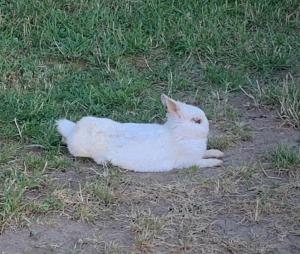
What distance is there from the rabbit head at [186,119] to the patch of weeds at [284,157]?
50 centimetres

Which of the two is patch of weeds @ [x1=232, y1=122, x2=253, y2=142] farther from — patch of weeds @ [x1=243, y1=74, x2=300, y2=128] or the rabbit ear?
the rabbit ear

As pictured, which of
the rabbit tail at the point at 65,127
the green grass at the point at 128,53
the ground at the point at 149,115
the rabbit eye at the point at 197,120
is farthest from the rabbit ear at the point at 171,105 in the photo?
the green grass at the point at 128,53

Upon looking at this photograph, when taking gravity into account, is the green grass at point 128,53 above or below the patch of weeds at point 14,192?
below

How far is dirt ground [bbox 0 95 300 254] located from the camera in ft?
15.0

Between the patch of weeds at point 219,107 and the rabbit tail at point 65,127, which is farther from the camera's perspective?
the patch of weeds at point 219,107

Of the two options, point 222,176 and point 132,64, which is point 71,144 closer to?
point 222,176

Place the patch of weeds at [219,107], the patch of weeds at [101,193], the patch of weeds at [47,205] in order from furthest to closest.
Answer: the patch of weeds at [219,107]
the patch of weeds at [101,193]
the patch of weeds at [47,205]

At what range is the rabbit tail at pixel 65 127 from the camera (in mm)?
5602

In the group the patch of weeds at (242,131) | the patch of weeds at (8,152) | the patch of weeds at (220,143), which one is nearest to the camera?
the patch of weeds at (8,152)

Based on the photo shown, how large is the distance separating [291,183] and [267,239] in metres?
0.70

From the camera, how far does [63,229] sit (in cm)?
473

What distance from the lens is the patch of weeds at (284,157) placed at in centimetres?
545

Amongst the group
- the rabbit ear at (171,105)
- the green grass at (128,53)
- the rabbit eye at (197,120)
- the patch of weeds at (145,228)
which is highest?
the rabbit ear at (171,105)

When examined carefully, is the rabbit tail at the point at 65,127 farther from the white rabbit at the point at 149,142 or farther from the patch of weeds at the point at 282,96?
the patch of weeds at the point at 282,96
